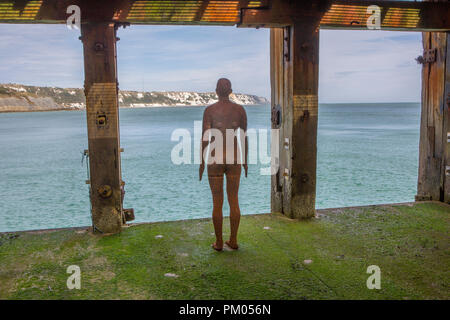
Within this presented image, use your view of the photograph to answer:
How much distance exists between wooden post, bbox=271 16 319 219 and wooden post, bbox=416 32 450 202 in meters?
2.39

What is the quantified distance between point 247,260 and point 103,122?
2550 mm

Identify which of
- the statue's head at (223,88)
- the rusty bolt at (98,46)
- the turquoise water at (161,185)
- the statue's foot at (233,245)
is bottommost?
the turquoise water at (161,185)

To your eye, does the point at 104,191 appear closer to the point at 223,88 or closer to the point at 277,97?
the point at 223,88

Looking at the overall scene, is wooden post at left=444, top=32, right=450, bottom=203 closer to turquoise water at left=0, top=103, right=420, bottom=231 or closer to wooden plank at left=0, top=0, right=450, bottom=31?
wooden plank at left=0, top=0, right=450, bottom=31

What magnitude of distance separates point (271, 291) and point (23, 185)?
18820mm

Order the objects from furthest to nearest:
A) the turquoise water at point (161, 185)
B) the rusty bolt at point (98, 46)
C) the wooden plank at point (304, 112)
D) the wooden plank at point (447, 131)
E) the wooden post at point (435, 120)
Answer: the turquoise water at point (161, 185), the wooden post at point (435, 120), the wooden plank at point (447, 131), the wooden plank at point (304, 112), the rusty bolt at point (98, 46)

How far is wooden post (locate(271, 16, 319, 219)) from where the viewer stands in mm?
5398

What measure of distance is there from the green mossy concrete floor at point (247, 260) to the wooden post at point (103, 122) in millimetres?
371

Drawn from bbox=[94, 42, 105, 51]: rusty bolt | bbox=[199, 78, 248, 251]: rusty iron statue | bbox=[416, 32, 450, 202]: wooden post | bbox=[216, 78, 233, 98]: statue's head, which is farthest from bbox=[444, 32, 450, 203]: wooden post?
bbox=[94, 42, 105, 51]: rusty bolt

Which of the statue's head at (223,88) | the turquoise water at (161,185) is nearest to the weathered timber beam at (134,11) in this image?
the statue's head at (223,88)

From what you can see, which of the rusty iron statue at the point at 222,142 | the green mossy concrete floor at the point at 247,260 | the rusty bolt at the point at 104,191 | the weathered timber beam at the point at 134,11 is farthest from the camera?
the rusty bolt at the point at 104,191

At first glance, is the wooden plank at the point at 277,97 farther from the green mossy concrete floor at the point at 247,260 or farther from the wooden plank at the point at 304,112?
the green mossy concrete floor at the point at 247,260

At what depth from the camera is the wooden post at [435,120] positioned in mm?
6297
